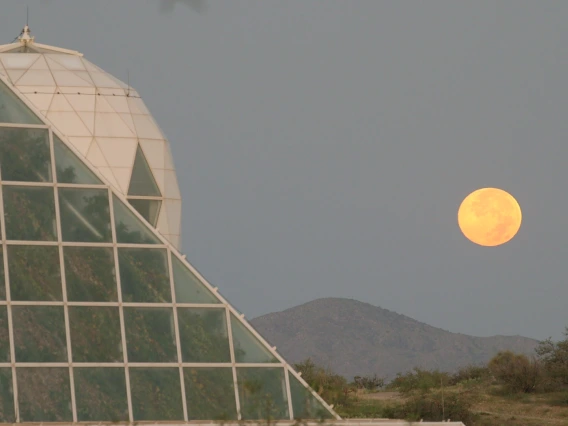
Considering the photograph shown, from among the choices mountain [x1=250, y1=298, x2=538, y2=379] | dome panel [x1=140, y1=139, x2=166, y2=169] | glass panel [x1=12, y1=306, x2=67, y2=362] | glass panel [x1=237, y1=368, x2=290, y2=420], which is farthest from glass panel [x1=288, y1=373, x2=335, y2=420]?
mountain [x1=250, y1=298, x2=538, y2=379]

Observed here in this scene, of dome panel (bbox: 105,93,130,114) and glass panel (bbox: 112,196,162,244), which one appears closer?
glass panel (bbox: 112,196,162,244)

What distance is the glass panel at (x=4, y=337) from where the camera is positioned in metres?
26.9

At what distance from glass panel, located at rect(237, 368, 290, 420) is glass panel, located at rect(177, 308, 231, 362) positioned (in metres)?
0.59

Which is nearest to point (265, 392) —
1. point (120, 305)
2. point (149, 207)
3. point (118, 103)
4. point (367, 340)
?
point (120, 305)

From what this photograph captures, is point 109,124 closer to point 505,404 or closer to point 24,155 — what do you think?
point 505,404

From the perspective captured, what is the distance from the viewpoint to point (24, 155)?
94.4ft

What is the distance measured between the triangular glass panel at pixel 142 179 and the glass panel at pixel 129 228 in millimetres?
27276

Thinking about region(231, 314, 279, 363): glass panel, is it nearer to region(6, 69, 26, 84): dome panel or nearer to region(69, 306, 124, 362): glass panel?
region(69, 306, 124, 362): glass panel

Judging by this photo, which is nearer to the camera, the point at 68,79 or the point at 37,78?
the point at 37,78

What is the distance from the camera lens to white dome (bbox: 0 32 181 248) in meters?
55.8

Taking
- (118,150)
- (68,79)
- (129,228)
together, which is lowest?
(129,228)

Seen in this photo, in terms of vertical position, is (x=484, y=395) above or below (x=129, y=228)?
below

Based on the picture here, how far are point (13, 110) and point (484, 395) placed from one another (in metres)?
37.9

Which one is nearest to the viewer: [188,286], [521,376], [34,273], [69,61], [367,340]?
[34,273]
